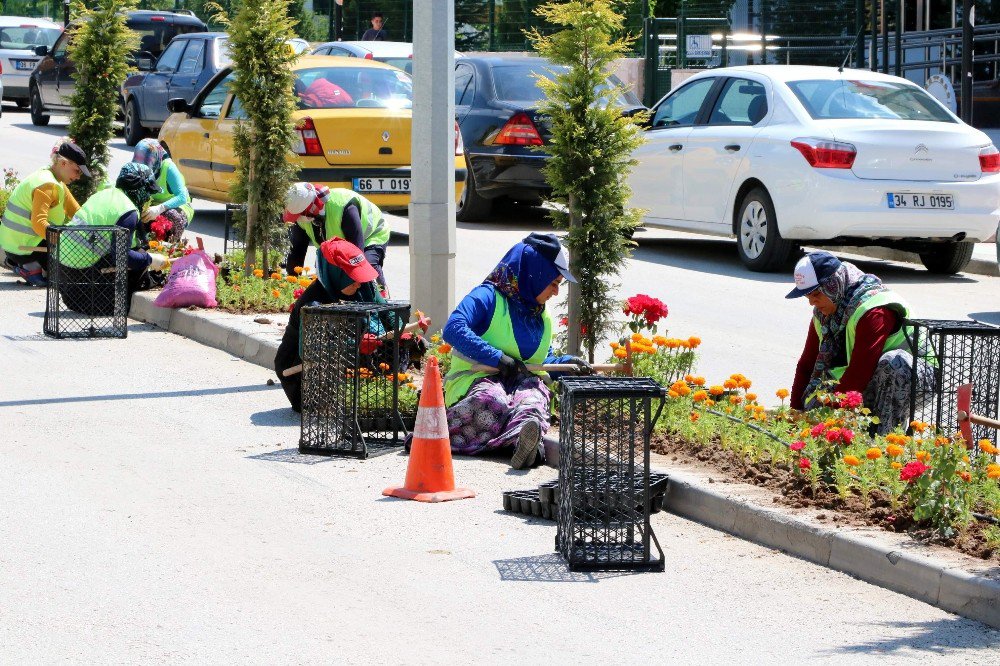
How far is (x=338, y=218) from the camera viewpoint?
30.8 feet

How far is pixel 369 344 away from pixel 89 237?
4.12 metres

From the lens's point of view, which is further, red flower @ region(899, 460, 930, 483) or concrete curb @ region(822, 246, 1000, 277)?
concrete curb @ region(822, 246, 1000, 277)

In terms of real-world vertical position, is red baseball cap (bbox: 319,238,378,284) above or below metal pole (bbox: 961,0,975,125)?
below

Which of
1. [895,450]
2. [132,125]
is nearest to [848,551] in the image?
[895,450]

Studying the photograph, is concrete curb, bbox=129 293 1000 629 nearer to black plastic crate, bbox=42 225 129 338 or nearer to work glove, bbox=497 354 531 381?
work glove, bbox=497 354 531 381

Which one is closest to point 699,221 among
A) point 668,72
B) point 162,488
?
point 162,488

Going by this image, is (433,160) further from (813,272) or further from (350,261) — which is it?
(813,272)

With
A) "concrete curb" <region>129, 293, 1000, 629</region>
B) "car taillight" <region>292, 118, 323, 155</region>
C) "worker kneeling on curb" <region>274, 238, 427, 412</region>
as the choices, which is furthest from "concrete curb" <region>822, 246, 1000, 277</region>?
"concrete curb" <region>129, 293, 1000, 629</region>

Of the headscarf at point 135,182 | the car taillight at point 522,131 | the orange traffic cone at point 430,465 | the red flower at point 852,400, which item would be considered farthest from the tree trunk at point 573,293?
the car taillight at point 522,131

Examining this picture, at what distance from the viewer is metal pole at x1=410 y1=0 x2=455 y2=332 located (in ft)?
30.7

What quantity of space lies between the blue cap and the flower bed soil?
2.91ft

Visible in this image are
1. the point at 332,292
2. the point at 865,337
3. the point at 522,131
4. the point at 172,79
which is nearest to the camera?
the point at 865,337

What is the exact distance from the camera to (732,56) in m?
28.5

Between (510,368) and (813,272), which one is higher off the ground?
(813,272)
